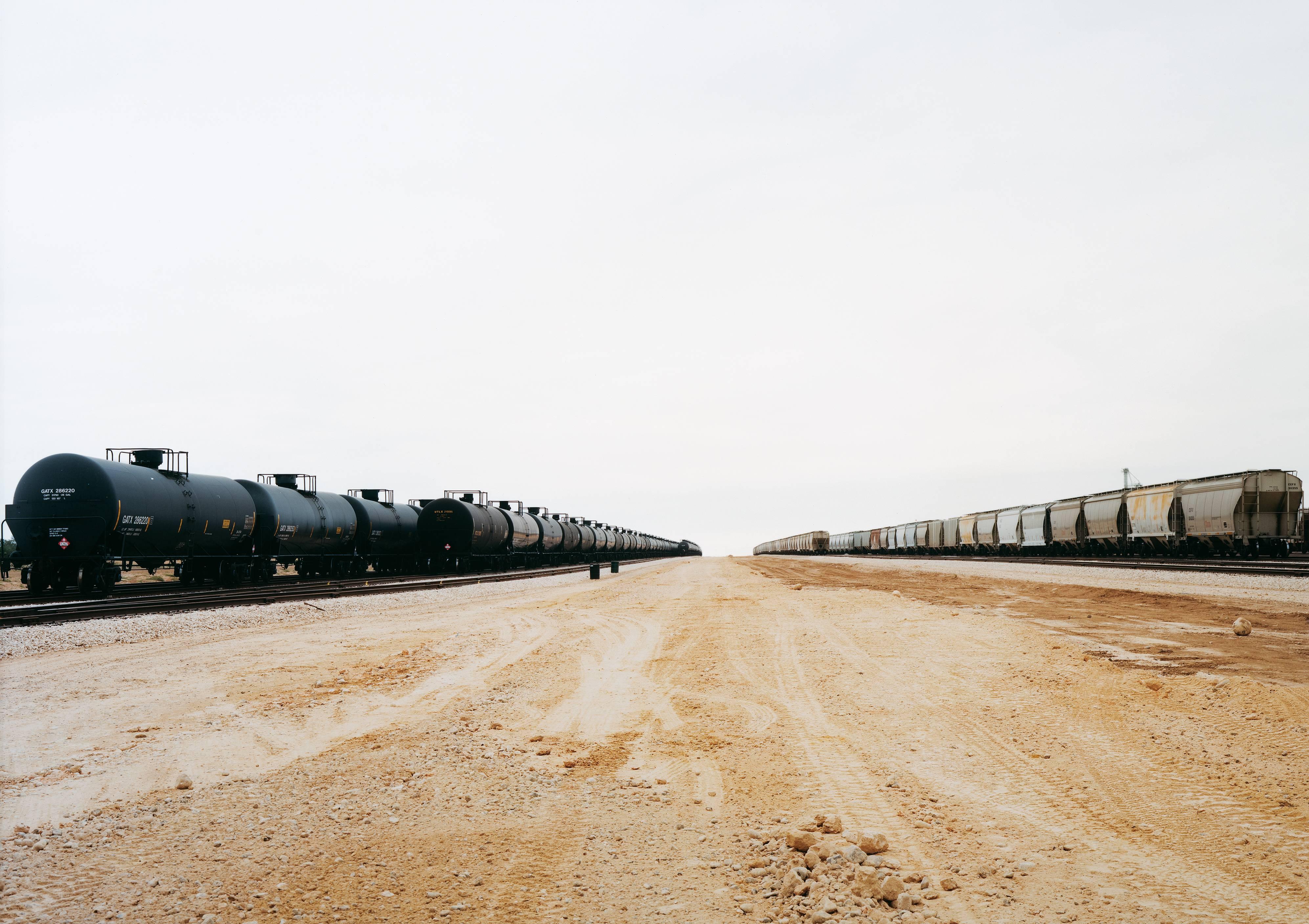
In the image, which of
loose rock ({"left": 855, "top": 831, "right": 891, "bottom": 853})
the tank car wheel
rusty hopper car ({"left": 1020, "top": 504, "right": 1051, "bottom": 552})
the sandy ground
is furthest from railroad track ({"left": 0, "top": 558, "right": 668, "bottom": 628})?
rusty hopper car ({"left": 1020, "top": 504, "right": 1051, "bottom": 552})

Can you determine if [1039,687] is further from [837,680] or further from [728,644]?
[728,644]

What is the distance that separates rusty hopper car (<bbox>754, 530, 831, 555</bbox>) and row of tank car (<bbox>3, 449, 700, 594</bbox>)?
77141 mm

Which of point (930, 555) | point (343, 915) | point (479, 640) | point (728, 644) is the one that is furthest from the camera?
point (930, 555)

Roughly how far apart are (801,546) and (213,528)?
11273 cm

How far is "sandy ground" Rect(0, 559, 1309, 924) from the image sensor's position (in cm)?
416

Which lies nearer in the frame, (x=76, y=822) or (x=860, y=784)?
(x=76, y=822)

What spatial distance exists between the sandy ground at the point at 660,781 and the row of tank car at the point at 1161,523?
23.7 m

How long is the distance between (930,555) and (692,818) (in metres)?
76.3

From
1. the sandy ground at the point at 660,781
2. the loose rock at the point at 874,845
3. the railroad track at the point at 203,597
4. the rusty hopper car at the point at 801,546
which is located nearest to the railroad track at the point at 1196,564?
the sandy ground at the point at 660,781

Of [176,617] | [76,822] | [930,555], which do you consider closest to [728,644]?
[76,822]

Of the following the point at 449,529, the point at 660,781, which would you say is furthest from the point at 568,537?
the point at 660,781

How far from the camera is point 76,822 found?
5207 millimetres

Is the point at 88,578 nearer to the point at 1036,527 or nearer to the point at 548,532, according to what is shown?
the point at 548,532

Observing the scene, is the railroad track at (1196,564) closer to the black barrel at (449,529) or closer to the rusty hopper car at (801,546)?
the black barrel at (449,529)
